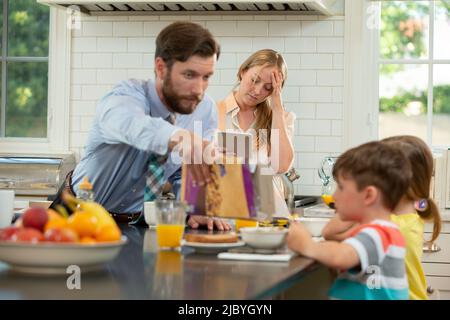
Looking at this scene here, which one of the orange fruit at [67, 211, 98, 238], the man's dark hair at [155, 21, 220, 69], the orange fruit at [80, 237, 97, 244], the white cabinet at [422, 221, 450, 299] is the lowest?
the white cabinet at [422, 221, 450, 299]

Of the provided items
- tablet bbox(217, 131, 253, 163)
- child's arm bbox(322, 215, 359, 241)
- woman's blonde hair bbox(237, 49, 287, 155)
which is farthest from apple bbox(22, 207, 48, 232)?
woman's blonde hair bbox(237, 49, 287, 155)

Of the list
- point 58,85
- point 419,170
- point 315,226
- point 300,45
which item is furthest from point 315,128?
point 419,170

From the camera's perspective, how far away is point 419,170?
2898 millimetres

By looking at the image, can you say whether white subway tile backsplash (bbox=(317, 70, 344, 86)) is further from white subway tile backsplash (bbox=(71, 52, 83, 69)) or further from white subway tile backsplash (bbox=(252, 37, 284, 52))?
white subway tile backsplash (bbox=(71, 52, 83, 69))

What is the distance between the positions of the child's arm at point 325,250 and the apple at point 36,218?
2.36 feet

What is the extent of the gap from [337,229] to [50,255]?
3.64ft

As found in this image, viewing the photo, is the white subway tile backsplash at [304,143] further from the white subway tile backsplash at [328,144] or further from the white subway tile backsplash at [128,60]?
the white subway tile backsplash at [128,60]

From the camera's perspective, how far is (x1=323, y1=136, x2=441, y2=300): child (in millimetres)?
2738

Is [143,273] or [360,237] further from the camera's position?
[360,237]

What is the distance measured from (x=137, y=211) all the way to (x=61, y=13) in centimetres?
280

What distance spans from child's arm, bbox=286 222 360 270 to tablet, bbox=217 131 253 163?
109 cm
